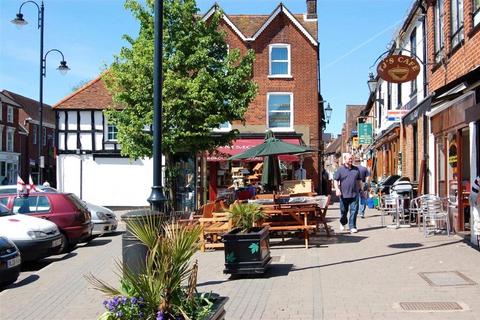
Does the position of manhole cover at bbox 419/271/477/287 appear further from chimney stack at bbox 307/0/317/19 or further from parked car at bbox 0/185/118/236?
chimney stack at bbox 307/0/317/19

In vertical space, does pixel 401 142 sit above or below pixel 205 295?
above

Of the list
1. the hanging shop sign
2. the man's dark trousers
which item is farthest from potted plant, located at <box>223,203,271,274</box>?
the hanging shop sign

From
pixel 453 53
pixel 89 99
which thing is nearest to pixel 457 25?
pixel 453 53

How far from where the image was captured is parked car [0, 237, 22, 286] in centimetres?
879

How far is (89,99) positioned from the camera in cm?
3272

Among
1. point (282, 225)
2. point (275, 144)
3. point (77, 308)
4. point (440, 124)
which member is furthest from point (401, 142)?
point (77, 308)

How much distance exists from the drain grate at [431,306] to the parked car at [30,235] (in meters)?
7.18

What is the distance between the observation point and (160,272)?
14.5 feet

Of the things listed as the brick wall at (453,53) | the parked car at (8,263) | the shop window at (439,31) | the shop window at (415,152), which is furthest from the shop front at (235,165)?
the parked car at (8,263)

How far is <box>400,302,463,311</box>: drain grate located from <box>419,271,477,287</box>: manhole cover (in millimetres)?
1022

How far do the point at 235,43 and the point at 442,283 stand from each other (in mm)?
24097

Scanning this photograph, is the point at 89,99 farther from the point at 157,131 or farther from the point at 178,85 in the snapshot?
the point at 157,131

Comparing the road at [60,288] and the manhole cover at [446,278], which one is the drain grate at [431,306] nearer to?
the manhole cover at [446,278]

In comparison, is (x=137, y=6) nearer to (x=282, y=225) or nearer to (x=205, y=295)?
(x=282, y=225)
